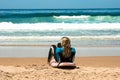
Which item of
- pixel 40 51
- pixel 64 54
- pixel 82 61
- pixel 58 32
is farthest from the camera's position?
pixel 58 32

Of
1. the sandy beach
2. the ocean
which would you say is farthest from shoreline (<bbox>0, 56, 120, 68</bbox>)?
the ocean

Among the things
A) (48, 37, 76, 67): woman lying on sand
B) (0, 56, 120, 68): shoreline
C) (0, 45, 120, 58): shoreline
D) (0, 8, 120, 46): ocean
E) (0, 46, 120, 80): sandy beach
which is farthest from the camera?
A: (0, 8, 120, 46): ocean

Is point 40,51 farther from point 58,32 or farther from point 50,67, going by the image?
point 58,32

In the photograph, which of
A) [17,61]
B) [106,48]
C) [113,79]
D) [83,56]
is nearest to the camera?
[113,79]

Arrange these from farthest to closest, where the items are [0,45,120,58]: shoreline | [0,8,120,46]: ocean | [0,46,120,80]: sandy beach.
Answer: [0,8,120,46]: ocean, [0,45,120,58]: shoreline, [0,46,120,80]: sandy beach

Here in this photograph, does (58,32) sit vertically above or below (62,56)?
above

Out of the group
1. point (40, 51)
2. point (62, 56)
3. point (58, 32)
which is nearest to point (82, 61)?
point (62, 56)

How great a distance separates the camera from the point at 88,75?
7.37 meters

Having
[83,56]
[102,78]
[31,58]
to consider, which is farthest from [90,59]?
[102,78]

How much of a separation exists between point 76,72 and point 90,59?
8.94 ft

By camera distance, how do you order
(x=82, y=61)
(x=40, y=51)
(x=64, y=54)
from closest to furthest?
1. (x=64, y=54)
2. (x=82, y=61)
3. (x=40, y=51)

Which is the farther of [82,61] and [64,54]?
[82,61]

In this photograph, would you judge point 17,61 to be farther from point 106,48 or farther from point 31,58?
point 106,48

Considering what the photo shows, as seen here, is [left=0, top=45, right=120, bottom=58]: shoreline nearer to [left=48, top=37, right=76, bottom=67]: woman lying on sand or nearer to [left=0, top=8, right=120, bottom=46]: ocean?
[left=0, top=8, right=120, bottom=46]: ocean
